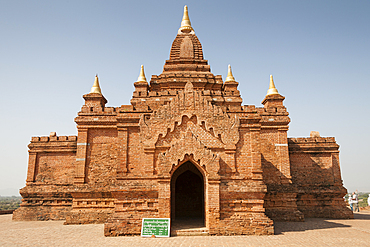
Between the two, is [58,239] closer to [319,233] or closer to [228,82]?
[319,233]

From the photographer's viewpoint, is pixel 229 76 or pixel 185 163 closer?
pixel 185 163

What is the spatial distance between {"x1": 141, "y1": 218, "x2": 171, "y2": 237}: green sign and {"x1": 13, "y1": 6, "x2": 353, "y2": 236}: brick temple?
0.30 m

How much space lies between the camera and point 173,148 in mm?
12312

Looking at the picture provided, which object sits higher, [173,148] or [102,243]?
[173,148]

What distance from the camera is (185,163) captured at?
1512 cm

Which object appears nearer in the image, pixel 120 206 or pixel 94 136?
pixel 120 206

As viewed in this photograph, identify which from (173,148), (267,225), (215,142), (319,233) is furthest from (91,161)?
(319,233)

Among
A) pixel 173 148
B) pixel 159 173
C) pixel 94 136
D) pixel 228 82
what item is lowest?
pixel 159 173

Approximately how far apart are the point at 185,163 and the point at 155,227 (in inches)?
170

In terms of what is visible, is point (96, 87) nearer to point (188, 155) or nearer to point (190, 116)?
point (190, 116)

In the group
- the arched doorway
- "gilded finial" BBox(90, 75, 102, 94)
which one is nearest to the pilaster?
"gilded finial" BBox(90, 75, 102, 94)

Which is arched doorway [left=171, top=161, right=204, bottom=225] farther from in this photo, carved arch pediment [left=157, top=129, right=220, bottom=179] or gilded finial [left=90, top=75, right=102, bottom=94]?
gilded finial [left=90, top=75, right=102, bottom=94]

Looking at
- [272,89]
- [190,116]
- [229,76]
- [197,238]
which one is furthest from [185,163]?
[272,89]

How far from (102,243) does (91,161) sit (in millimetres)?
7492
